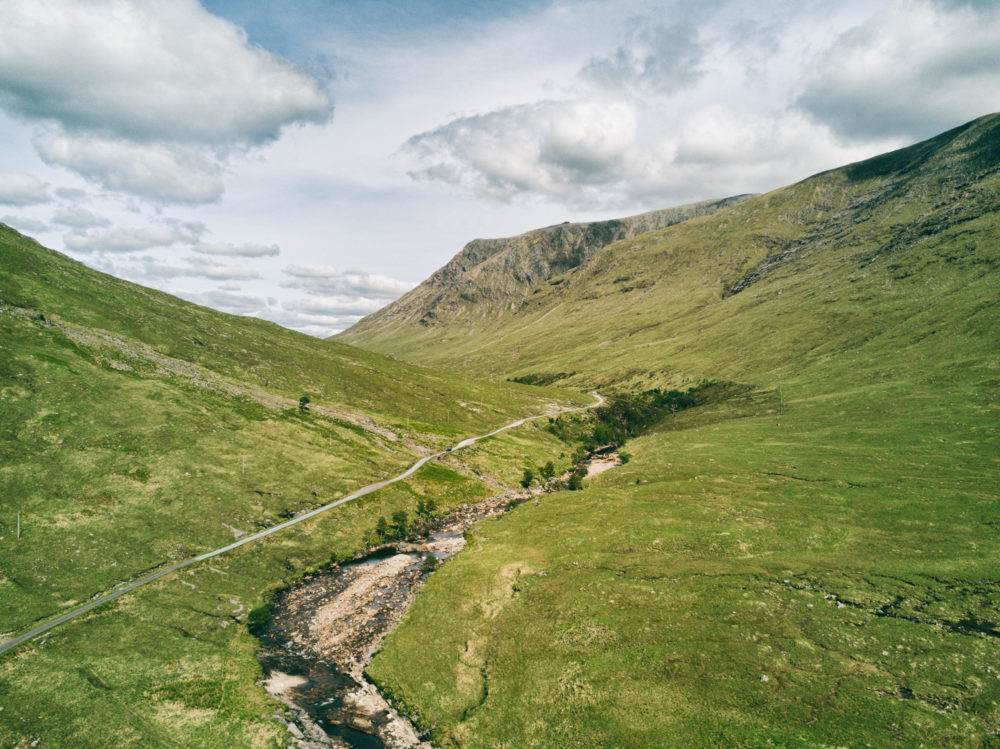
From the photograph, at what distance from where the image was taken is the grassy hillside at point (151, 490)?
3494cm

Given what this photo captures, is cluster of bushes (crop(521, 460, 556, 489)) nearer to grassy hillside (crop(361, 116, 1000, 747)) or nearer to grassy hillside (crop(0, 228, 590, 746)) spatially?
grassy hillside (crop(0, 228, 590, 746))

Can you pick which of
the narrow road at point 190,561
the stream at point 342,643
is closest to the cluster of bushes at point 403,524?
the stream at point 342,643

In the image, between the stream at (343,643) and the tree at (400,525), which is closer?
the stream at (343,643)

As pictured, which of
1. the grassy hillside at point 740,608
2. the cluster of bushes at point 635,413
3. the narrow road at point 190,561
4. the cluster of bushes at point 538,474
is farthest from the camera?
the cluster of bushes at point 635,413

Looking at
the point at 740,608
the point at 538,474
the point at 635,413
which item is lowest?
the point at 538,474

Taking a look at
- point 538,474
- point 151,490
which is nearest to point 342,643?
point 151,490

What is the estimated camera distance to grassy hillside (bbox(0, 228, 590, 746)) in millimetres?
34938

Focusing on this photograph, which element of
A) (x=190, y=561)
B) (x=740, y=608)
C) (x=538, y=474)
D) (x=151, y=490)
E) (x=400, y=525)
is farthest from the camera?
(x=538, y=474)

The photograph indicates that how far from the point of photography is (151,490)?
64.2 metres

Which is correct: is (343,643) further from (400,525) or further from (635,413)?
(635,413)

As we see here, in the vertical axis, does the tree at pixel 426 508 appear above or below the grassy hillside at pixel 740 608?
below

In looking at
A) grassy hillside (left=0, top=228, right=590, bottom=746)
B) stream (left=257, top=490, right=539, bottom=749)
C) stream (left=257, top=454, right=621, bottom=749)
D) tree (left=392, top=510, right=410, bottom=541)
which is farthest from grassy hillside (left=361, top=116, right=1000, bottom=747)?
grassy hillside (left=0, top=228, right=590, bottom=746)

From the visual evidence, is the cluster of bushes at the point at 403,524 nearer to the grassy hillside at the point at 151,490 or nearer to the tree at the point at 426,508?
the tree at the point at 426,508

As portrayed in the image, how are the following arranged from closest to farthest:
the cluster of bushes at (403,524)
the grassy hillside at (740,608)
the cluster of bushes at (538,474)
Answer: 1. the grassy hillside at (740,608)
2. the cluster of bushes at (403,524)
3. the cluster of bushes at (538,474)
